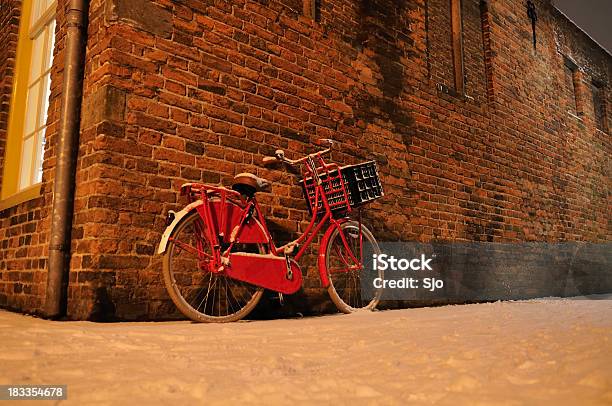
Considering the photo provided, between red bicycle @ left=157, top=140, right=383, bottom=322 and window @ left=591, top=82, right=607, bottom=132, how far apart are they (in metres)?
8.51

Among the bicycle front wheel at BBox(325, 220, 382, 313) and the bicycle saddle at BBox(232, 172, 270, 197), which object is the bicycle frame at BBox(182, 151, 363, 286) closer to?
the bicycle saddle at BBox(232, 172, 270, 197)

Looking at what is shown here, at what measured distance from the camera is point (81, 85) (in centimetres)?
313

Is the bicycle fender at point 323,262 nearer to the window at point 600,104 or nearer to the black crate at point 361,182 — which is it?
the black crate at point 361,182

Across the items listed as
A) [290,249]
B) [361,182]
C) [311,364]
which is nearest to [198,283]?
[290,249]

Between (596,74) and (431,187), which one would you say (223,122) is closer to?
(431,187)

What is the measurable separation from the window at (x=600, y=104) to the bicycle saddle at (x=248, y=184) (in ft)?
31.0

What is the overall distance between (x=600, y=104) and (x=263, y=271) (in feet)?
32.7

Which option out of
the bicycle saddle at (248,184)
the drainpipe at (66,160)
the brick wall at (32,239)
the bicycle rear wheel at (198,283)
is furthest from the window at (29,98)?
the bicycle saddle at (248,184)

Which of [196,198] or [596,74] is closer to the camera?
[196,198]

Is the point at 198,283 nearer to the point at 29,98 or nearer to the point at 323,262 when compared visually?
the point at 323,262

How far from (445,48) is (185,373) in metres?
5.60

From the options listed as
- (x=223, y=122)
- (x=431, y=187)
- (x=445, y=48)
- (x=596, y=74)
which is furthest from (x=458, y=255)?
(x=596, y=74)

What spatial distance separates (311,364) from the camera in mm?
1598

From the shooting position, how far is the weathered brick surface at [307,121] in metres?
2.88
